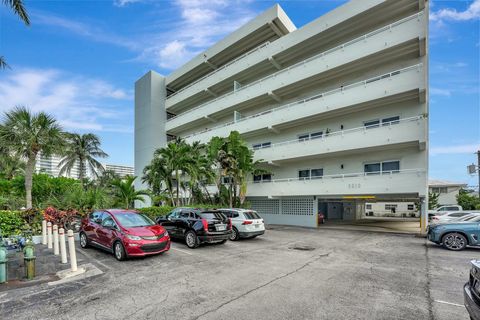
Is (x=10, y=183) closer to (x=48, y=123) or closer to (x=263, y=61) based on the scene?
(x=48, y=123)

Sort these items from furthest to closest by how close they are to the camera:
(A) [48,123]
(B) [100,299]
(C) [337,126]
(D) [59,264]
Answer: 1. (C) [337,126]
2. (A) [48,123]
3. (D) [59,264]
4. (B) [100,299]

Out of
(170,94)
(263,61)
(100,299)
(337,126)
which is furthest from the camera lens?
(170,94)

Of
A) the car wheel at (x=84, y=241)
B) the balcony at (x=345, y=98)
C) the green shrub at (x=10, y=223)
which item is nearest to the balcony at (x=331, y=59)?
the balcony at (x=345, y=98)

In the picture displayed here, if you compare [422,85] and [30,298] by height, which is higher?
[422,85]

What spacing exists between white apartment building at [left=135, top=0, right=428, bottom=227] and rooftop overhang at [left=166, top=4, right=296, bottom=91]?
11 cm

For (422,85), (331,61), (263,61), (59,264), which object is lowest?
(59,264)

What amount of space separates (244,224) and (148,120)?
23.1 meters

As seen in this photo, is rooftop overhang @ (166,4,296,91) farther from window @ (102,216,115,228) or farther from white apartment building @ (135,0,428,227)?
window @ (102,216,115,228)

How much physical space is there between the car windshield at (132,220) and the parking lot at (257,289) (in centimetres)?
125

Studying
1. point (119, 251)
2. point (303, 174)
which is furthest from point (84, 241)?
point (303, 174)

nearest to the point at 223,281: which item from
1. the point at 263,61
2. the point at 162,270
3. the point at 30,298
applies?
the point at 162,270

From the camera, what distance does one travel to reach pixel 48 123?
13773 mm

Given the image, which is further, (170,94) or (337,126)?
(170,94)

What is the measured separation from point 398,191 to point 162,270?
539 inches
